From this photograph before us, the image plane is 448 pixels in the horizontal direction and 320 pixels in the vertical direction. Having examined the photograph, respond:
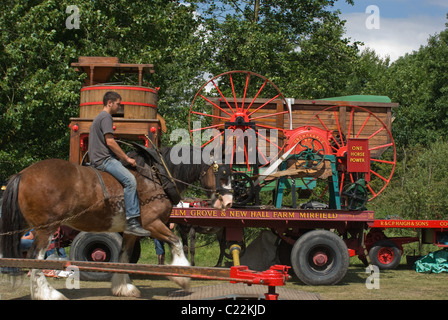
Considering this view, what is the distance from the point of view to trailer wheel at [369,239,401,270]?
44.4 ft

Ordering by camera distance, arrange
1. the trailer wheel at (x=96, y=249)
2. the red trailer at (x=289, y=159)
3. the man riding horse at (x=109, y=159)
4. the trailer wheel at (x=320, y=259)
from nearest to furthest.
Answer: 1. the man riding horse at (x=109, y=159)
2. the trailer wheel at (x=320, y=259)
3. the red trailer at (x=289, y=159)
4. the trailer wheel at (x=96, y=249)

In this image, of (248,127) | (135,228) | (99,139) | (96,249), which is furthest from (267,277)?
(96,249)

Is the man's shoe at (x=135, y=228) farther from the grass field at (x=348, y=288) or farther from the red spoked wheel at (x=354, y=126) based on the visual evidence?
the red spoked wheel at (x=354, y=126)

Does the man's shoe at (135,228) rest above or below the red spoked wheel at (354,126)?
below

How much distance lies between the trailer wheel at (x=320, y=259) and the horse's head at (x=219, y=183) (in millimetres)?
2304

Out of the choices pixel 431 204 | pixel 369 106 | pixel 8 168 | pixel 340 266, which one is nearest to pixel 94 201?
pixel 340 266

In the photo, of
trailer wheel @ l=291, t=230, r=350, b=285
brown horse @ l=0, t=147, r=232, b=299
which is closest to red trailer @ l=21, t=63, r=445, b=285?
trailer wheel @ l=291, t=230, r=350, b=285

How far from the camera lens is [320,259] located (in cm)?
1102

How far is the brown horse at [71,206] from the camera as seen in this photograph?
7.83m

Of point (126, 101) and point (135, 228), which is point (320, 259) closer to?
point (135, 228)

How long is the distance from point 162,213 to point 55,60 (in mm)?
9911

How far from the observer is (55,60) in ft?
56.2

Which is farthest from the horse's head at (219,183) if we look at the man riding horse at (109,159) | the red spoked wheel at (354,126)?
the red spoked wheel at (354,126)
